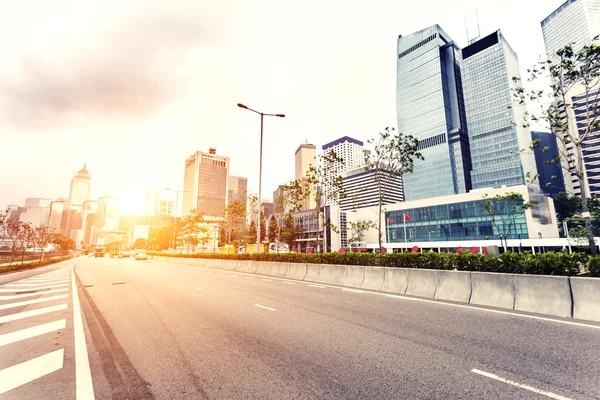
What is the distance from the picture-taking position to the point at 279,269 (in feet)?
67.8

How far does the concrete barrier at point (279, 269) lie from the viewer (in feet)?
65.3

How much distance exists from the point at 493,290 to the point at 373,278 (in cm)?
503

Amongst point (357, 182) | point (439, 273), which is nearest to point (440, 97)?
point (357, 182)

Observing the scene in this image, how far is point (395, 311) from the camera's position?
8062 mm

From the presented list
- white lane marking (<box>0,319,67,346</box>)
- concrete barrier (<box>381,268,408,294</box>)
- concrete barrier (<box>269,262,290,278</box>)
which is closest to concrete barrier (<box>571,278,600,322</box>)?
concrete barrier (<box>381,268,408,294</box>)

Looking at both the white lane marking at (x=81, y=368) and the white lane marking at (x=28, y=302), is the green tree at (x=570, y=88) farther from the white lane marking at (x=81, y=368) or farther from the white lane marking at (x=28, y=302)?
the white lane marking at (x=28, y=302)

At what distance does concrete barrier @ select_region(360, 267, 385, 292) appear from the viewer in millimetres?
12712

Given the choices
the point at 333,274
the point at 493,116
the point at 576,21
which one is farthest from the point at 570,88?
the point at 576,21

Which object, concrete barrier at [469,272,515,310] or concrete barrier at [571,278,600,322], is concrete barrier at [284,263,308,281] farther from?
concrete barrier at [571,278,600,322]

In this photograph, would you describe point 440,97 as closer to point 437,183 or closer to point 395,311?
point 437,183

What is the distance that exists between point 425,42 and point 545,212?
428 ft

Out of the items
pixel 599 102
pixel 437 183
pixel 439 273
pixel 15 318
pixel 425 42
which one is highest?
pixel 425 42

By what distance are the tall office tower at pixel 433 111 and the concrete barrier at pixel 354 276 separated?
132m

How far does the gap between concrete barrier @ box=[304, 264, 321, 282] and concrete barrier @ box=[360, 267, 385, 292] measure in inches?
149
